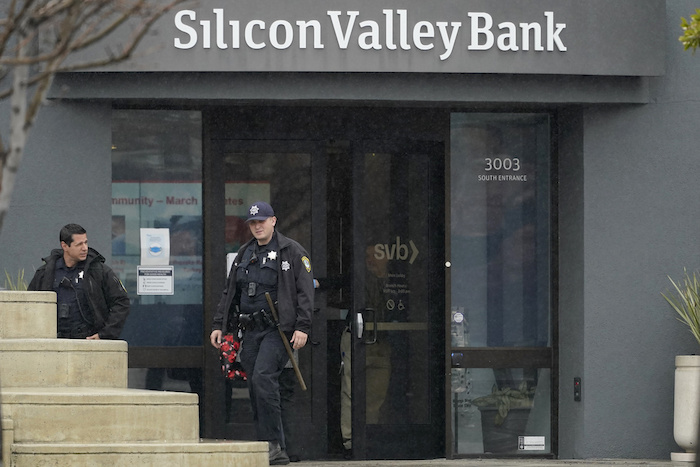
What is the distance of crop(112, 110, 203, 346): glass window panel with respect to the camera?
1108 cm

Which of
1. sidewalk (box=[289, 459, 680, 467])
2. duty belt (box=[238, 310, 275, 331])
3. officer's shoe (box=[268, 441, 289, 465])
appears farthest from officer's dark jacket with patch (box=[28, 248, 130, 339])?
sidewalk (box=[289, 459, 680, 467])

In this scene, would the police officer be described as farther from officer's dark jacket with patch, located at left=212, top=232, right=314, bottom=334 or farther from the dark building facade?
officer's dark jacket with patch, located at left=212, top=232, right=314, bottom=334

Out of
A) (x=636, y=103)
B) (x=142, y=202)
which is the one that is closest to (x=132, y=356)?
A: (x=142, y=202)

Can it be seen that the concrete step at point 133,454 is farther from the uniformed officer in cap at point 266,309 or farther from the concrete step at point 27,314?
the concrete step at point 27,314

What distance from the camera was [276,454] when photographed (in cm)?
986

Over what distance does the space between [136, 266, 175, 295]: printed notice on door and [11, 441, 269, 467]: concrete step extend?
2.62m

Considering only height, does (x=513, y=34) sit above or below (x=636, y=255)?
above

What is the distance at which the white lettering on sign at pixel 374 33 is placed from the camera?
398 inches

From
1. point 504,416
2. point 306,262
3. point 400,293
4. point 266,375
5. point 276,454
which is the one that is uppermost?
point 306,262

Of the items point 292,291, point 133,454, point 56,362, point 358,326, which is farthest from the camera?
point 358,326

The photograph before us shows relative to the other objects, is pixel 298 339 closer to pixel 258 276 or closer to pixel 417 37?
pixel 258 276

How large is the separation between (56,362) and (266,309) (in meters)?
1.58

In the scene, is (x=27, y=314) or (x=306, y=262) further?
(x=306, y=262)

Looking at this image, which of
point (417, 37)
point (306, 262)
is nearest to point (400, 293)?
point (306, 262)
